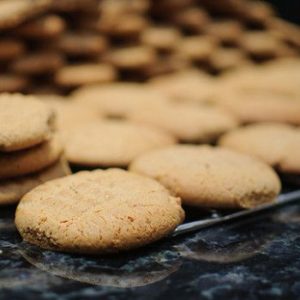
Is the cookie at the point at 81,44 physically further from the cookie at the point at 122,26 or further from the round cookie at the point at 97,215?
the round cookie at the point at 97,215

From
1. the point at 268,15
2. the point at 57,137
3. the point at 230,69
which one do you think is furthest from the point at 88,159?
the point at 268,15

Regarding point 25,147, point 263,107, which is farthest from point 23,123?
point 263,107

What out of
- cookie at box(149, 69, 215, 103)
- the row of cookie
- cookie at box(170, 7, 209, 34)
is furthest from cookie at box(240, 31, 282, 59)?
the row of cookie

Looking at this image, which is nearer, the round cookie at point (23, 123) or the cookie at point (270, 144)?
the round cookie at point (23, 123)

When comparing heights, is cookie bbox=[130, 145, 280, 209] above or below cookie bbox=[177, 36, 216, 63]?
below

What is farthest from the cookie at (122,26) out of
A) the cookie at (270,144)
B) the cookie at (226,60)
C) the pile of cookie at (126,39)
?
the cookie at (270,144)

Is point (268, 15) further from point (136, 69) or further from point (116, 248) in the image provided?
point (116, 248)

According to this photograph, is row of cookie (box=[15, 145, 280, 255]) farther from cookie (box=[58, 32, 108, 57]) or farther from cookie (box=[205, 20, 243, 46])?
cookie (box=[205, 20, 243, 46])
